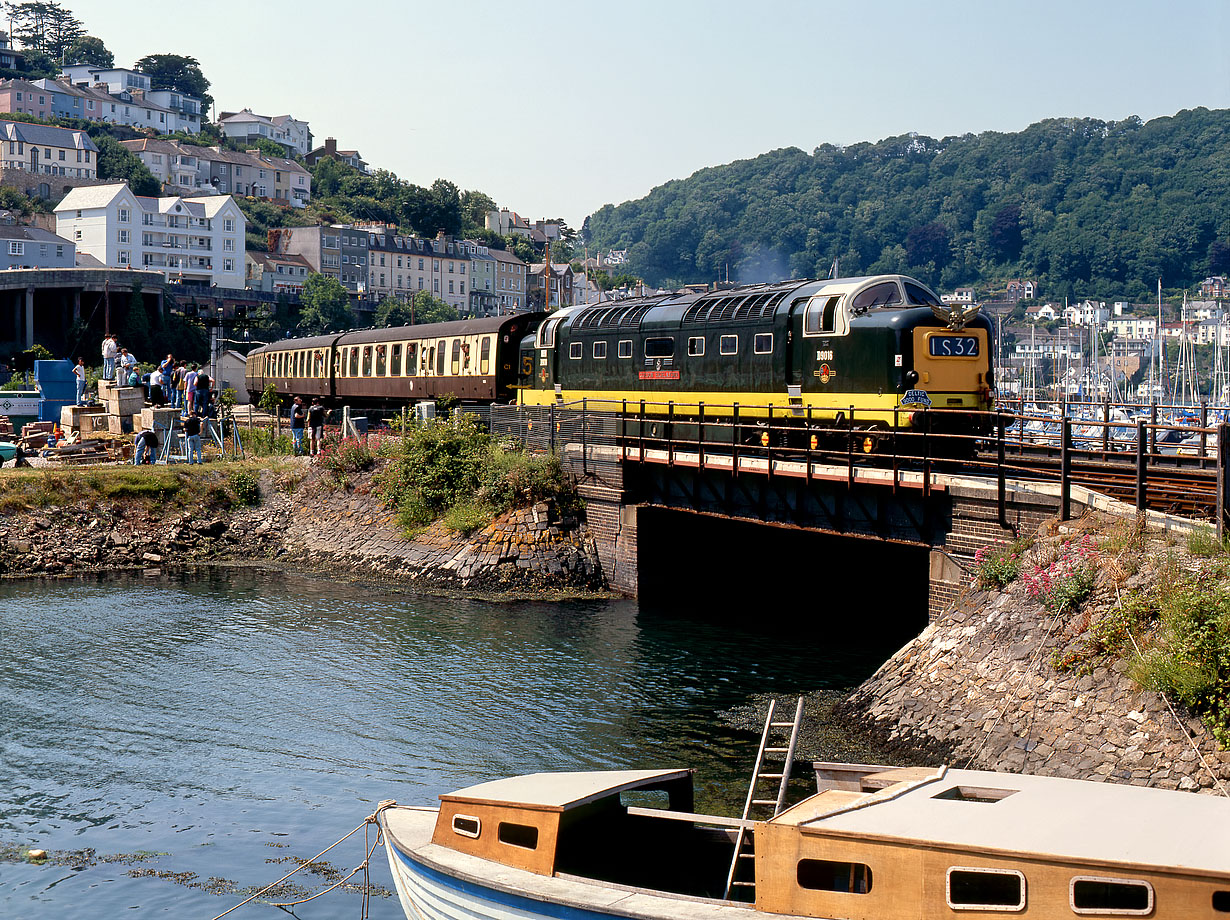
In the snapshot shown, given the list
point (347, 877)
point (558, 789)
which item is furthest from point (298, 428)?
→ point (558, 789)

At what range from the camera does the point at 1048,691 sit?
636 inches

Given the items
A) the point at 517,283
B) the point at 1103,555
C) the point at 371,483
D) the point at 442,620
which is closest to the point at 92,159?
the point at 517,283

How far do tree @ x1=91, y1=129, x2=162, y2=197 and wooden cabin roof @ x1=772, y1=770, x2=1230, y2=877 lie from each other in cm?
15206

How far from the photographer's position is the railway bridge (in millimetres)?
20031

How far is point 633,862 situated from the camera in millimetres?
11508

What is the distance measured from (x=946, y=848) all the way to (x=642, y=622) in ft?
61.1

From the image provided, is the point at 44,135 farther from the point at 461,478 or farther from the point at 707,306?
the point at 707,306

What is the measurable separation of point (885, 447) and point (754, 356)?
16.2 ft

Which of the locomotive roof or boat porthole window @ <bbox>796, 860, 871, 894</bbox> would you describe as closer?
boat porthole window @ <bbox>796, 860, 871, 894</bbox>

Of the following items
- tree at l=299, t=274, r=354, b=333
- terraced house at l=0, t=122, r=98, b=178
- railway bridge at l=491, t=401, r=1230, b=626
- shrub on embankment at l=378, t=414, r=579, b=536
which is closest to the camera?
railway bridge at l=491, t=401, r=1230, b=626

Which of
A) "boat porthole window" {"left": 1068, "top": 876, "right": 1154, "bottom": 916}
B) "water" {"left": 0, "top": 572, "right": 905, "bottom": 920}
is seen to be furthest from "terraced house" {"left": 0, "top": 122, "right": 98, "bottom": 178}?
"boat porthole window" {"left": 1068, "top": 876, "right": 1154, "bottom": 916}

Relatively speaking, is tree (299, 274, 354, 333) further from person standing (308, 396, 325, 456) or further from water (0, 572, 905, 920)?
water (0, 572, 905, 920)

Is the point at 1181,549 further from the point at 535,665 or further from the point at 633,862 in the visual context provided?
the point at 535,665

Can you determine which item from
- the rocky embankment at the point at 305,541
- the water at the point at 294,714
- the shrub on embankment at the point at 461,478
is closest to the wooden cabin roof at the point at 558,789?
the water at the point at 294,714
